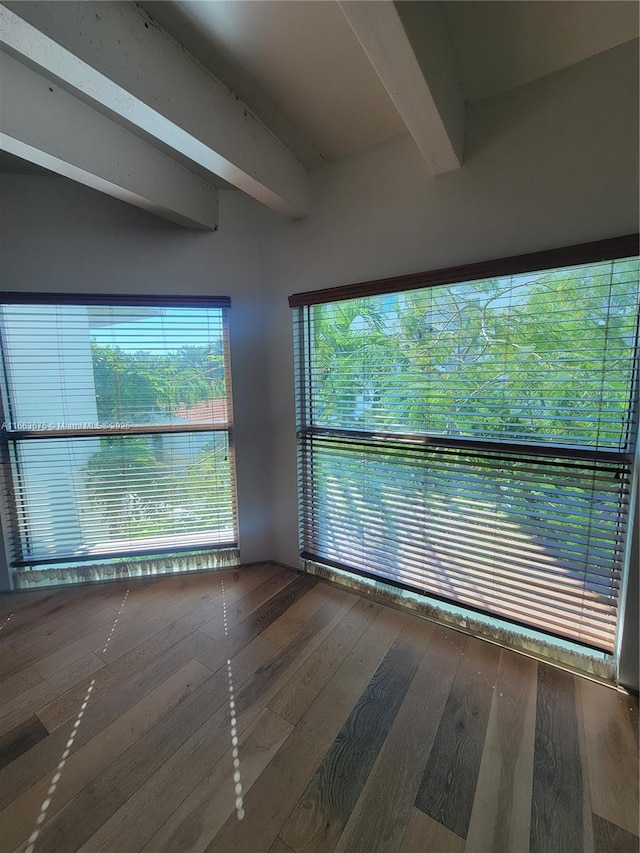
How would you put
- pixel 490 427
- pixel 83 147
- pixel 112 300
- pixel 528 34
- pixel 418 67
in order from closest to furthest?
pixel 418 67
pixel 528 34
pixel 83 147
pixel 490 427
pixel 112 300

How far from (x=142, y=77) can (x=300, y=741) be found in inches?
90.8

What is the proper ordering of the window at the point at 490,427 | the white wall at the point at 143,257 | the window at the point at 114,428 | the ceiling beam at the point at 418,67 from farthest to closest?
the window at the point at 114,428 < the white wall at the point at 143,257 < the window at the point at 490,427 < the ceiling beam at the point at 418,67

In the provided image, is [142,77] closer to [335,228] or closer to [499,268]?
[335,228]

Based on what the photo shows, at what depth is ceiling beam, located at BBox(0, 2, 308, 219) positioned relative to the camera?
0.91 meters

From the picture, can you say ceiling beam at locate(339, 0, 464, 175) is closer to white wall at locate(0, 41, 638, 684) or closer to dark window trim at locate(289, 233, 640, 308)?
white wall at locate(0, 41, 638, 684)

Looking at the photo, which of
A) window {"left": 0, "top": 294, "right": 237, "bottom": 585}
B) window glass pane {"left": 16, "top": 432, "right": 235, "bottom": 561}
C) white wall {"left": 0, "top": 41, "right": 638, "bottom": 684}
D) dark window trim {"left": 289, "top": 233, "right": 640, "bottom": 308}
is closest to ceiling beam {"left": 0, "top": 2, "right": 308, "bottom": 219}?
white wall {"left": 0, "top": 41, "right": 638, "bottom": 684}

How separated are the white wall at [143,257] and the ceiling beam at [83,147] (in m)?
0.24

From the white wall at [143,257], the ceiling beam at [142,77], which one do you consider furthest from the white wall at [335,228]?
the ceiling beam at [142,77]

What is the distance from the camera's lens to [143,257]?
196cm

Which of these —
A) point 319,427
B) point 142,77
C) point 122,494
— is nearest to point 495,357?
point 319,427

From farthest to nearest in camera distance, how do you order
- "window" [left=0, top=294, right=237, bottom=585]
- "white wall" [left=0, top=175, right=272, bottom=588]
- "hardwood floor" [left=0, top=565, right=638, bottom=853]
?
"window" [left=0, top=294, right=237, bottom=585]
"white wall" [left=0, top=175, right=272, bottom=588]
"hardwood floor" [left=0, top=565, right=638, bottom=853]

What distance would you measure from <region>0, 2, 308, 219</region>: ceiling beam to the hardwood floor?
85.9 inches

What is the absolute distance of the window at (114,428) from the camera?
1.97 m

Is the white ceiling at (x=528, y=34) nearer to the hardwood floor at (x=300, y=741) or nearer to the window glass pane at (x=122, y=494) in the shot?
the window glass pane at (x=122, y=494)
